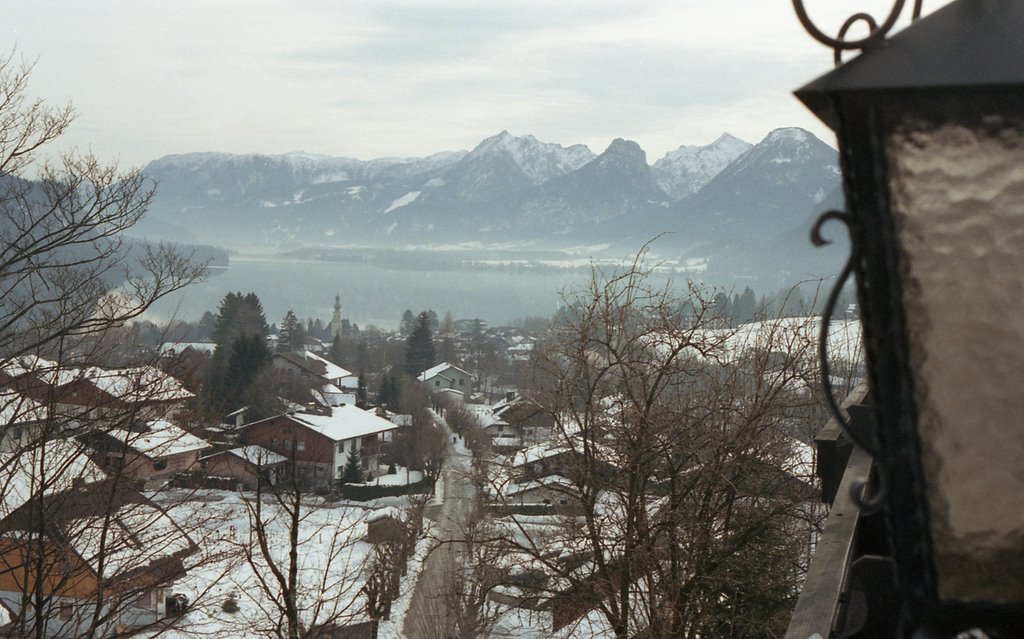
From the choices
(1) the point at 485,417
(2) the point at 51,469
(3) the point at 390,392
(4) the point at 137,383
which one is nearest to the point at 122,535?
(2) the point at 51,469

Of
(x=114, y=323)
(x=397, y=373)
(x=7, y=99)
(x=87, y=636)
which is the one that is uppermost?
(x=7, y=99)

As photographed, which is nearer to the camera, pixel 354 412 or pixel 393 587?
pixel 393 587

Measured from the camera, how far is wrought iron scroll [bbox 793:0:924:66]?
35.6 inches

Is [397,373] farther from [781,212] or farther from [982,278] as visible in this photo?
[781,212]

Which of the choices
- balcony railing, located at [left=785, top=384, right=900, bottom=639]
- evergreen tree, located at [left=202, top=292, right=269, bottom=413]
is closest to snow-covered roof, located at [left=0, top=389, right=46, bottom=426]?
balcony railing, located at [left=785, top=384, right=900, bottom=639]

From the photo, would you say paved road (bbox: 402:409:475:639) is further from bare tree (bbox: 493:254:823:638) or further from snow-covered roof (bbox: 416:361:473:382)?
snow-covered roof (bbox: 416:361:473:382)

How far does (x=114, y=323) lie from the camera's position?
10805mm

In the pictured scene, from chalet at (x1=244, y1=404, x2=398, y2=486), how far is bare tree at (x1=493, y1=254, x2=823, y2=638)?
27.0m

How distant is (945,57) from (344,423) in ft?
143

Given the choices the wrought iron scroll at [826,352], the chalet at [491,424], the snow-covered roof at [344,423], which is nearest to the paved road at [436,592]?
the snow-covered roof at [344,423]

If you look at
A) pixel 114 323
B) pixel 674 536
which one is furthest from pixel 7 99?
→ pixel 674 536

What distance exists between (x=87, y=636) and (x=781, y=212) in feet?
408

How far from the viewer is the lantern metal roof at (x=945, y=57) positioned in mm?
849

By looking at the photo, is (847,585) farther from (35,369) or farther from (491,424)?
(491,424)
